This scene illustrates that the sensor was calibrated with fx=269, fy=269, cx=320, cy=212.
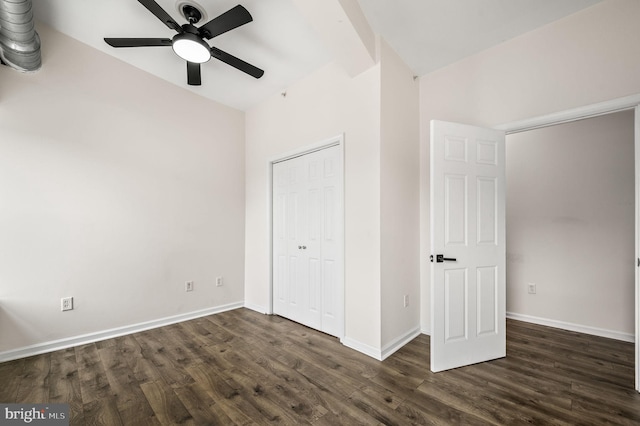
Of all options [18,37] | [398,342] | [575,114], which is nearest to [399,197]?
[398,342]

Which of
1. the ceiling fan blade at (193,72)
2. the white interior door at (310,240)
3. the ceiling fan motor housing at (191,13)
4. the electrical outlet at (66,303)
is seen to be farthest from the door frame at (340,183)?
the electrical outlet at (66,303)

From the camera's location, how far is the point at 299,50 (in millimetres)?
2803

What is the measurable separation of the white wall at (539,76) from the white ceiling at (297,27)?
0.45 feet

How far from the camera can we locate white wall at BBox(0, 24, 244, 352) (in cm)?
250

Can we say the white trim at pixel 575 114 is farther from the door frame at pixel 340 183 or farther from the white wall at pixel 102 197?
the white wall at pixel 102 197

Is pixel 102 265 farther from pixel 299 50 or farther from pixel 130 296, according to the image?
pixel 299 50

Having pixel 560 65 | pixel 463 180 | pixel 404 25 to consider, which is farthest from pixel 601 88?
pixel 404 25

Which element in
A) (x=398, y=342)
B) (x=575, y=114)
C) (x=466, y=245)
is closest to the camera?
(x=575, y=114)

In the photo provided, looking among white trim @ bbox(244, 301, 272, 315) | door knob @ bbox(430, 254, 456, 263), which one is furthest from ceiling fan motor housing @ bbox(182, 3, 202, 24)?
white trim @ bbox(244, 301, 272, 315)

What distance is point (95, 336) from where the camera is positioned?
9.30 feet

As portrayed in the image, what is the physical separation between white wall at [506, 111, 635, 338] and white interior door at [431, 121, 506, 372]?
1389 mm

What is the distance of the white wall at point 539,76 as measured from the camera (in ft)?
6.80

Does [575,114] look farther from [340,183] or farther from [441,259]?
[340,183]

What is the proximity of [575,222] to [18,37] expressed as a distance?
5726 millimetres
